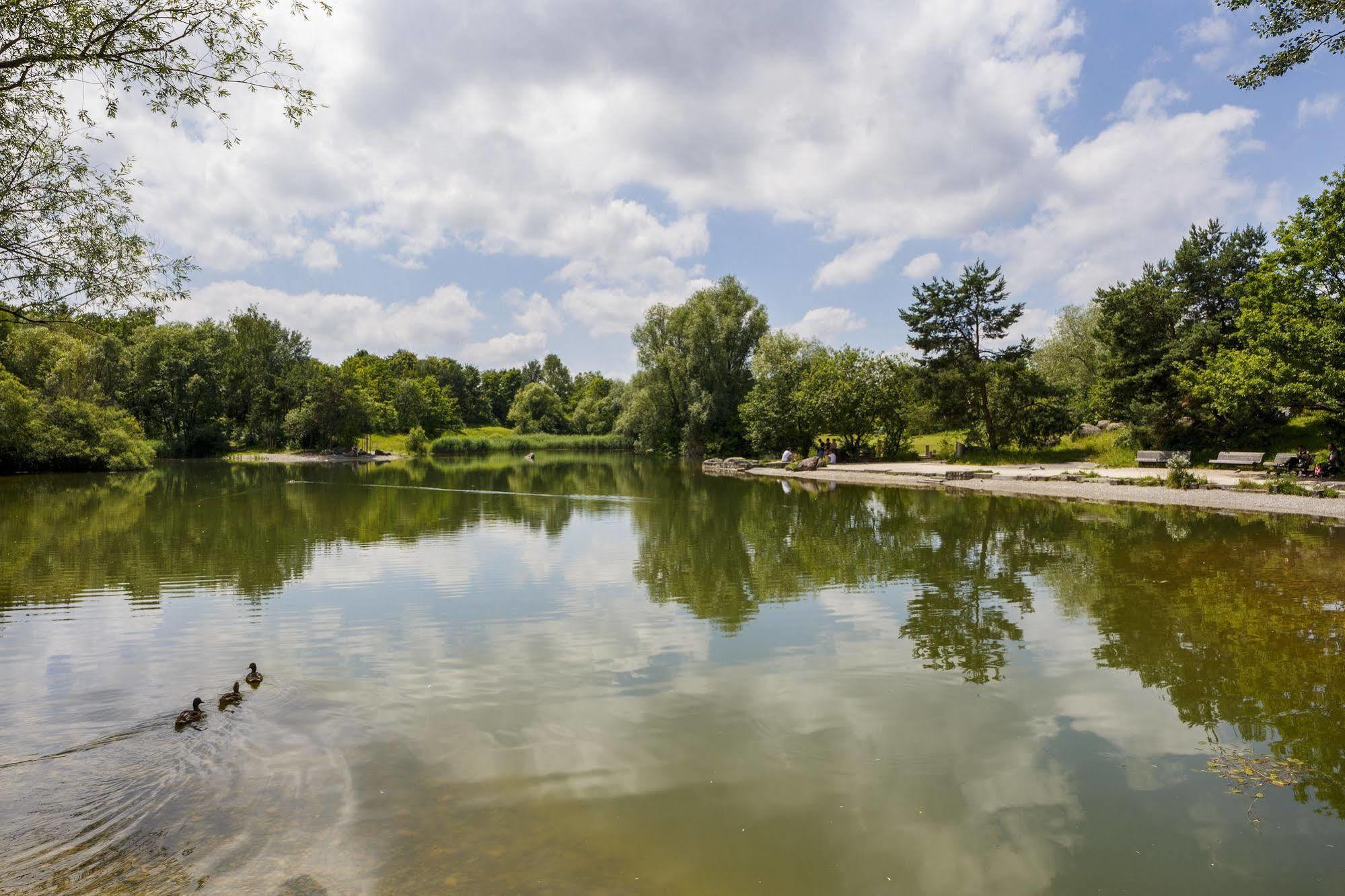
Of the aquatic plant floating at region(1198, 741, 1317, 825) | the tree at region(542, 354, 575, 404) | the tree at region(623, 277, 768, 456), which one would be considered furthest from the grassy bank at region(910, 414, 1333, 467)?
the tree at region(542, 354, 575, 404)

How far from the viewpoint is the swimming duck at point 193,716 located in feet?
23.3

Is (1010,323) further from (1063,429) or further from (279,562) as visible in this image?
(279,562)

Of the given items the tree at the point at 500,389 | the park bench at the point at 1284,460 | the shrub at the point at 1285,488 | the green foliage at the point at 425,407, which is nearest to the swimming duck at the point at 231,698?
the shrub at the point at 1285,488

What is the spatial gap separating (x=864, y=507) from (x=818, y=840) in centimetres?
2242

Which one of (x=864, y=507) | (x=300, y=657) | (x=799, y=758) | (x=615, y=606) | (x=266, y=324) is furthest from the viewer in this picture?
(x=266, y=324)

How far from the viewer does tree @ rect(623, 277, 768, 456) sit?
5691cm

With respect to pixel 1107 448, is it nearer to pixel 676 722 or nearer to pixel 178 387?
pixel 676 722

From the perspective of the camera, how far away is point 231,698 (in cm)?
766

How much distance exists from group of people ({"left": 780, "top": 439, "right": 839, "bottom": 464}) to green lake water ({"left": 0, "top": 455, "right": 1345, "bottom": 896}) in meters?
29.7

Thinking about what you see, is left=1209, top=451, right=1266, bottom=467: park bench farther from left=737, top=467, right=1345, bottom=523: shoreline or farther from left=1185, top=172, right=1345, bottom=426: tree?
left=737, top=467, right=1345, bottom=523: shoreline

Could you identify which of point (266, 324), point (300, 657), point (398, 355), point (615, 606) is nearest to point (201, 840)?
point (300, 657)

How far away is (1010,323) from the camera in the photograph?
4003 cm

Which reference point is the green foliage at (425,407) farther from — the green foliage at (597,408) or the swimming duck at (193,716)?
the swimming duck at (193,716)

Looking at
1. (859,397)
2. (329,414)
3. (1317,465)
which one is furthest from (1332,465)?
(329,414)
